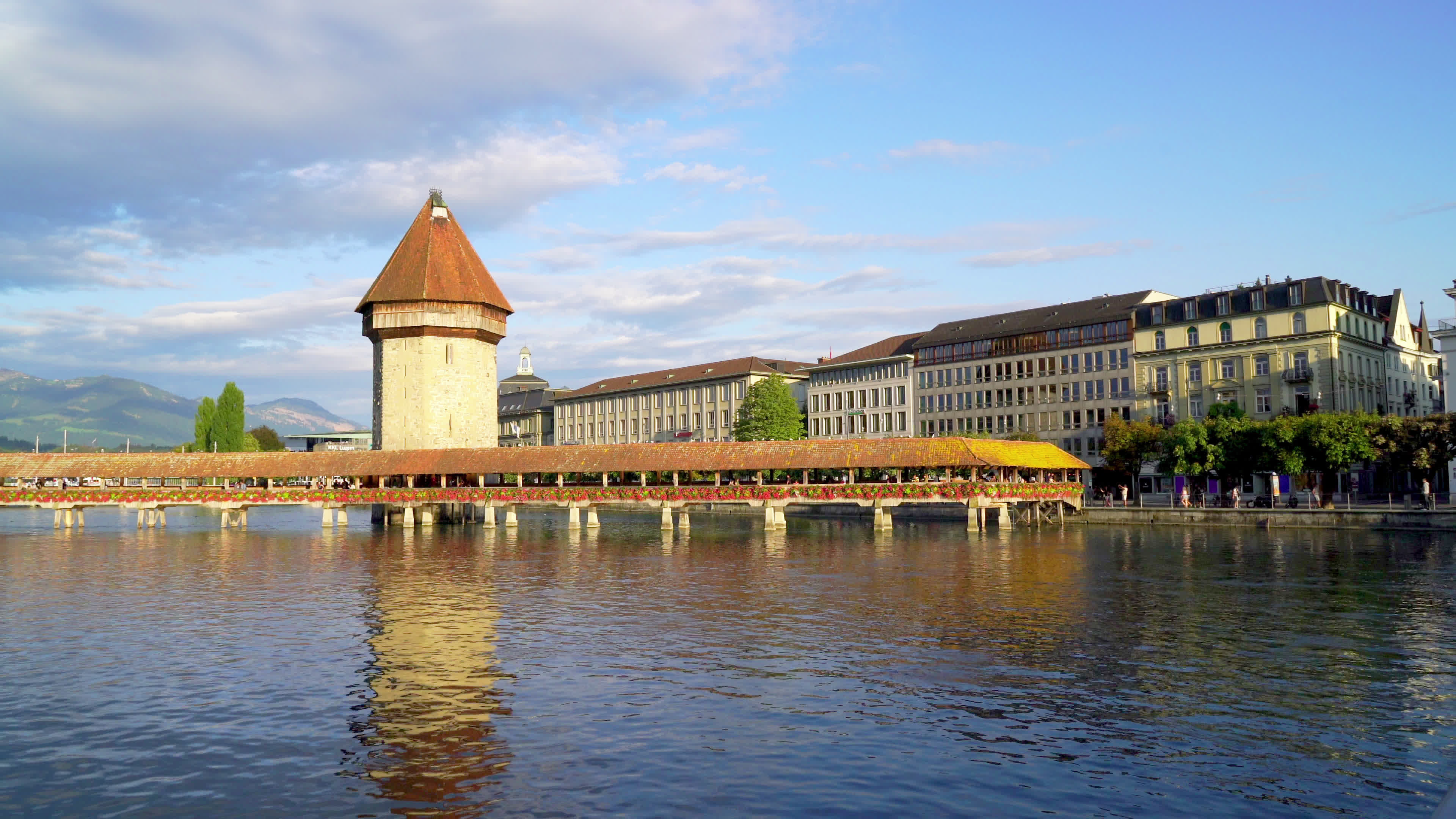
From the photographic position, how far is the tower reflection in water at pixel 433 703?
12.8m

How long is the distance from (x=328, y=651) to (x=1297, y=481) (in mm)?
61278

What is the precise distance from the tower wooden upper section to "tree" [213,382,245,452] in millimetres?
46724

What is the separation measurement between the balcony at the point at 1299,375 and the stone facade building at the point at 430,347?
5285cm

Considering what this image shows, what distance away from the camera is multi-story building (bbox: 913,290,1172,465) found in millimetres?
81875

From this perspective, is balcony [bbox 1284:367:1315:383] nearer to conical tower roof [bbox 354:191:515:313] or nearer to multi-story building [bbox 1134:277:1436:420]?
multi-story building [bbox 1134:277:1436:420]

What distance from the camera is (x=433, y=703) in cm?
1706

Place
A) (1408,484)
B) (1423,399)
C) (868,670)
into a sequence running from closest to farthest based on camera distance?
1. (868,670)
2. (1408,484)
3. (1423,399)

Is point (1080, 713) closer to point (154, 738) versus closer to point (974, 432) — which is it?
point (154, 738)

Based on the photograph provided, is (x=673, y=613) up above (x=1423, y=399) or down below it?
below

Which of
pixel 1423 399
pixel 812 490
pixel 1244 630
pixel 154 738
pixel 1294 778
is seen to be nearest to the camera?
pixel 1294 778

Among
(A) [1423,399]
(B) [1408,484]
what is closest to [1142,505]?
(B) [1408,484]

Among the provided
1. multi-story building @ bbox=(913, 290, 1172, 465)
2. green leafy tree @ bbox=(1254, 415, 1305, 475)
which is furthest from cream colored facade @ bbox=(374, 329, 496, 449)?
green leafy tree @ bbox=(1254, 415, 1305, 475)

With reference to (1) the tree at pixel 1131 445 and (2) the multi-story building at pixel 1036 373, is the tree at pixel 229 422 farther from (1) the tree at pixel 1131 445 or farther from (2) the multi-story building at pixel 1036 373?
(1) the tree at pixel 1131 445

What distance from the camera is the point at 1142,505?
207ft
